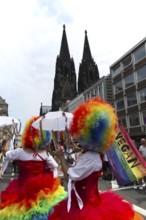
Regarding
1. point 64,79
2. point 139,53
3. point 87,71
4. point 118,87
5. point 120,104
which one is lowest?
point 120,104

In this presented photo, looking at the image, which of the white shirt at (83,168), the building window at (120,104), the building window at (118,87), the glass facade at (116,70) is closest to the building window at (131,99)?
the building window at (120,104)

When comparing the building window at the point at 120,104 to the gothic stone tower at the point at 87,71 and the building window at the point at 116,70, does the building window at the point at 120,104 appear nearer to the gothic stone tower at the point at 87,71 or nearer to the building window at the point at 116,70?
the building window at the point at 116,70

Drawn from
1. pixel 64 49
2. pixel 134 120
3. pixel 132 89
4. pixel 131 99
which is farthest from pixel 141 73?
pixel 64 49

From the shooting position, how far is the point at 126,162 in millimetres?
9500

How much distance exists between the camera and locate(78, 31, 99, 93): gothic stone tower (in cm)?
9475

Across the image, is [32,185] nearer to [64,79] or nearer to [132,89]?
[132,89]

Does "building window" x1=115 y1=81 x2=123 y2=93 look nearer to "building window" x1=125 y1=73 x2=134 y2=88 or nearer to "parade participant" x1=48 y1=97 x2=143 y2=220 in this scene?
"building window" x1=125 y1=73 x2=134 y2=88

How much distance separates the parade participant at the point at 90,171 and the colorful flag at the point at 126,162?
6644 millimetres

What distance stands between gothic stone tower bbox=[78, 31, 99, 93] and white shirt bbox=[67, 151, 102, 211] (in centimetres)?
9127

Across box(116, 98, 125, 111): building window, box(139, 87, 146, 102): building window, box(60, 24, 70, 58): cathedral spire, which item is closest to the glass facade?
box(116, 98, 125, 111): building window

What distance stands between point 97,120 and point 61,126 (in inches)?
136

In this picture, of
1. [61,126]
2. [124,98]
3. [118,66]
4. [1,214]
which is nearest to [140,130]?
[124,98]

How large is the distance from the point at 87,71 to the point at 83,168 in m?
94.7

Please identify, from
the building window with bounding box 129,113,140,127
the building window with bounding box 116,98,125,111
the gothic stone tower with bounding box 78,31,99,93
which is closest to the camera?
the building window with bounding box 129,113,140,127
